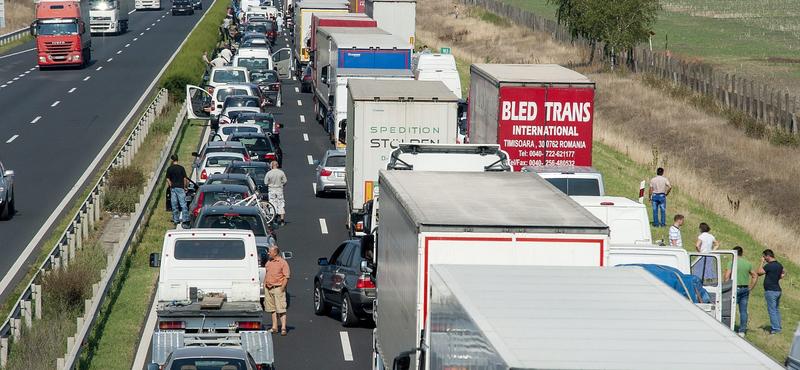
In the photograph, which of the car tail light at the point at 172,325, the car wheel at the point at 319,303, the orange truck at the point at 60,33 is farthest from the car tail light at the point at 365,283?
the orange truck at the point at 60,33

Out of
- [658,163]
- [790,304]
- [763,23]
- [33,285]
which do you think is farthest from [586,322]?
[763,23]

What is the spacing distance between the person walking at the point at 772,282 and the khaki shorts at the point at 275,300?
7252 millimetres

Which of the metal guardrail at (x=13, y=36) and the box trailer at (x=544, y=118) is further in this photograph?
the metal guardrail at (x=13, y=36)

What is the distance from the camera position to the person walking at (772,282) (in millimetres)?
21750

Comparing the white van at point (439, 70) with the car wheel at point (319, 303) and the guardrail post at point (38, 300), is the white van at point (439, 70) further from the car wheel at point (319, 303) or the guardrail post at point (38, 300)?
the guardrail post at point (38, 300)

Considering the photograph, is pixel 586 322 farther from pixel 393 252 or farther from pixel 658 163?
pixel 658 163

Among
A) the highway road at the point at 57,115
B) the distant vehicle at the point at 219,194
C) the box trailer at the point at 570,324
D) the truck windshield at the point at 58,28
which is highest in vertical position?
the box trailer at the point at 570,324

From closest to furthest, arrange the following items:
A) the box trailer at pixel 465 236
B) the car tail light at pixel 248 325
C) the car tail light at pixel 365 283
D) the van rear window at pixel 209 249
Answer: the box trailer at pixel 465 236
the car tail light at pixel 248 325
the van rear window at pixel 209 249
the car tail light at pixel 365 283

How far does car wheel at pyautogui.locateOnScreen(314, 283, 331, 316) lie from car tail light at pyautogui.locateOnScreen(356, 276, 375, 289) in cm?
144

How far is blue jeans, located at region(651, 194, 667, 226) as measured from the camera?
32188mm

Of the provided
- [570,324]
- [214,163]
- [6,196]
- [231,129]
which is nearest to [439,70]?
[231,129]

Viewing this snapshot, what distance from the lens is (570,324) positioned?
8.61 m

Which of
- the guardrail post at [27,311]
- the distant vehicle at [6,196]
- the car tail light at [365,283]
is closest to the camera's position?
the guardrail post at [27,311]

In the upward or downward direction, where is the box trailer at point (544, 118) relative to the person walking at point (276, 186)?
upward
